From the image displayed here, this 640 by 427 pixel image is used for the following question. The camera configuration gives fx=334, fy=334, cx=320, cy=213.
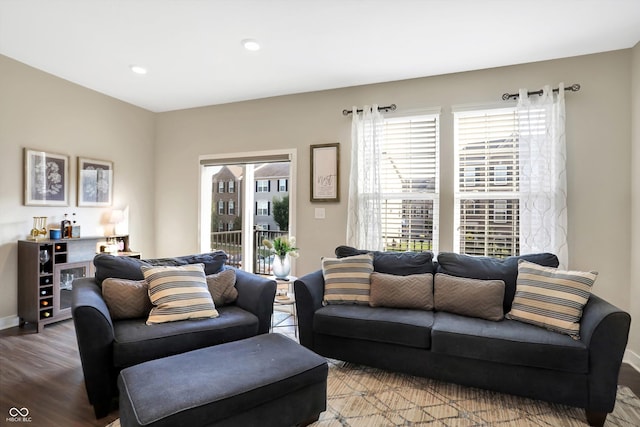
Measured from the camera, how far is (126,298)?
234 centimetres

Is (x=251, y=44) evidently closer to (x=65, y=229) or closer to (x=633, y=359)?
(x=65, y=229)

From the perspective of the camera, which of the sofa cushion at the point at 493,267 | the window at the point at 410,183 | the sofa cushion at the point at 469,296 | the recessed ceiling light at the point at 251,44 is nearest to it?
the sofa cushion at the point at 469,296

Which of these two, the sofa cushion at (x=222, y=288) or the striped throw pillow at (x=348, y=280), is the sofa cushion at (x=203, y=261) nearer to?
the sofa cushion at (x=222, y=288)

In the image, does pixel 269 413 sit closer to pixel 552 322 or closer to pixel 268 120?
pixel 552 322

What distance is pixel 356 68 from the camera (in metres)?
3.38

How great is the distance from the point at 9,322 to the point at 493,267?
4.62m

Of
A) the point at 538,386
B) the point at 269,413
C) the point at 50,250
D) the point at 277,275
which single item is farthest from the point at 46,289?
the point at 538,386

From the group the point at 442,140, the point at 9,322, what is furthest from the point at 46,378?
the point at 442,140

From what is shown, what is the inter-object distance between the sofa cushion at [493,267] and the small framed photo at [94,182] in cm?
404

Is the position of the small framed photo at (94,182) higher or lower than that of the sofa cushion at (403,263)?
higher

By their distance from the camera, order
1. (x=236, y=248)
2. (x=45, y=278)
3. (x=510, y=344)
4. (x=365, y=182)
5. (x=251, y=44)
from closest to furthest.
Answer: (x=510, y=344)
(x=251, y=44)
(x=45, y=278)
(x=365, y=182)
(x=236, y=248)

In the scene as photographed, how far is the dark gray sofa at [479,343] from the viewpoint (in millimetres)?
1913

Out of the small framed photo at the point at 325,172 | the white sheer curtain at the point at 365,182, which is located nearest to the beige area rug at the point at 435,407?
the white sheer curtain at the point at 365,182

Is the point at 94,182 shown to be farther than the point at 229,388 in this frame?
Yes
